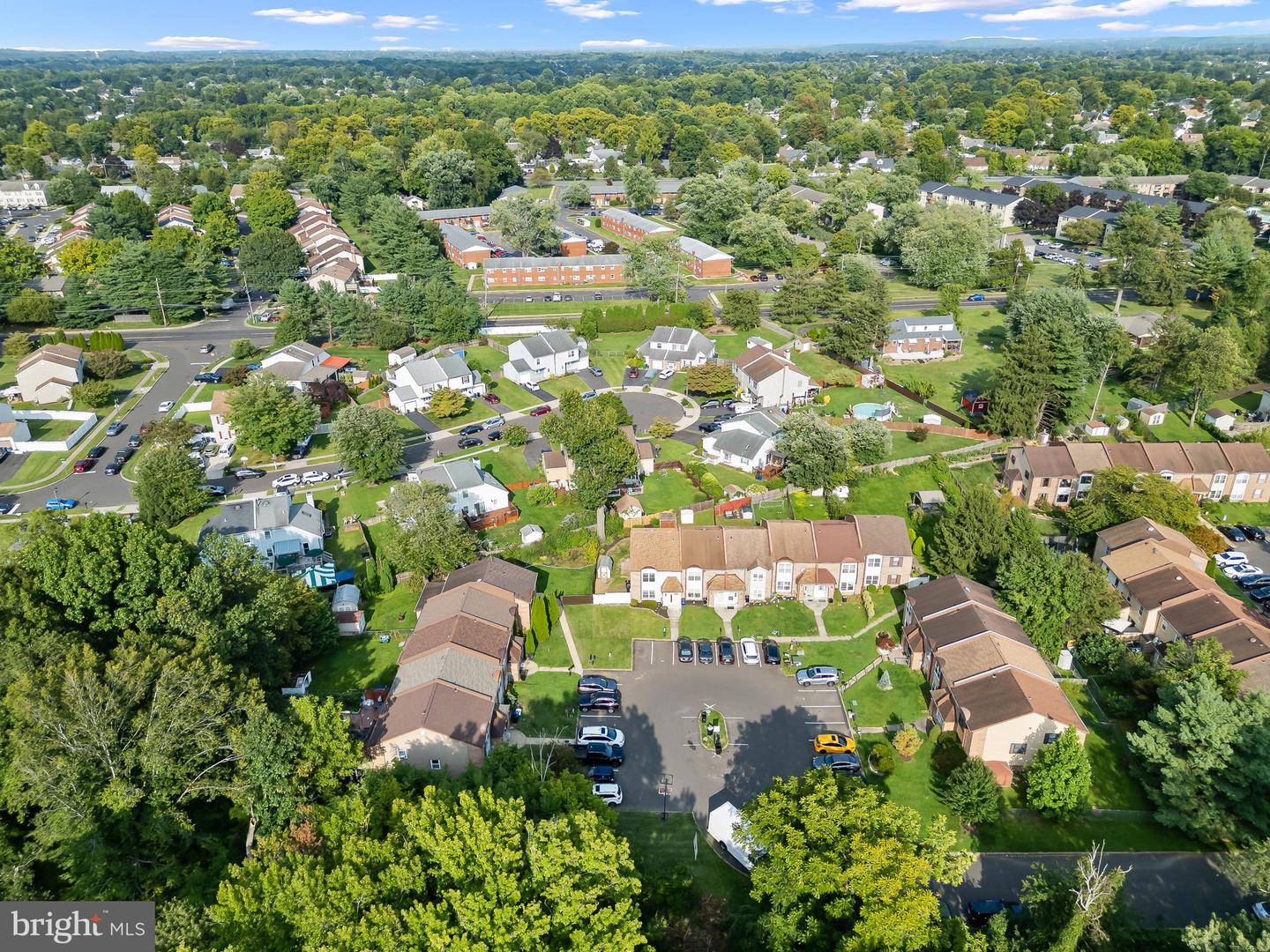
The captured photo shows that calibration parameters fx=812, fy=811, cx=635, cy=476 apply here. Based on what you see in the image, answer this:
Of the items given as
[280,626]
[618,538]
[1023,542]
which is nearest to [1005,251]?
[1023,542]

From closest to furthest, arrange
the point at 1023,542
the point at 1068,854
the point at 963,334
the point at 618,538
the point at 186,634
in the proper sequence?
the point at 1068,854 < the point at 186,634 < the point at 1023,542 < the point at 618,538 < the point at 963,334

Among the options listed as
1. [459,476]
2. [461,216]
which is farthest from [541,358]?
[461,216]

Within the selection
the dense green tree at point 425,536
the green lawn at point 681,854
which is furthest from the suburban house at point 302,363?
the green lawn at point 681,854

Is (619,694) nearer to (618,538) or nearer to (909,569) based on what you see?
(618,538)

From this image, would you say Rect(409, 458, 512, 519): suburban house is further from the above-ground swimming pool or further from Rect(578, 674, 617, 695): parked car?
the above-ground swimming pool

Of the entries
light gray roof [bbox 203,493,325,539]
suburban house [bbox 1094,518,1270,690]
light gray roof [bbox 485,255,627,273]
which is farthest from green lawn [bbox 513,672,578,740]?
light gray roof [bbox 485,255,627,273]

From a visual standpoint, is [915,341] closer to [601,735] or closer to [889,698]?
[889,698]
